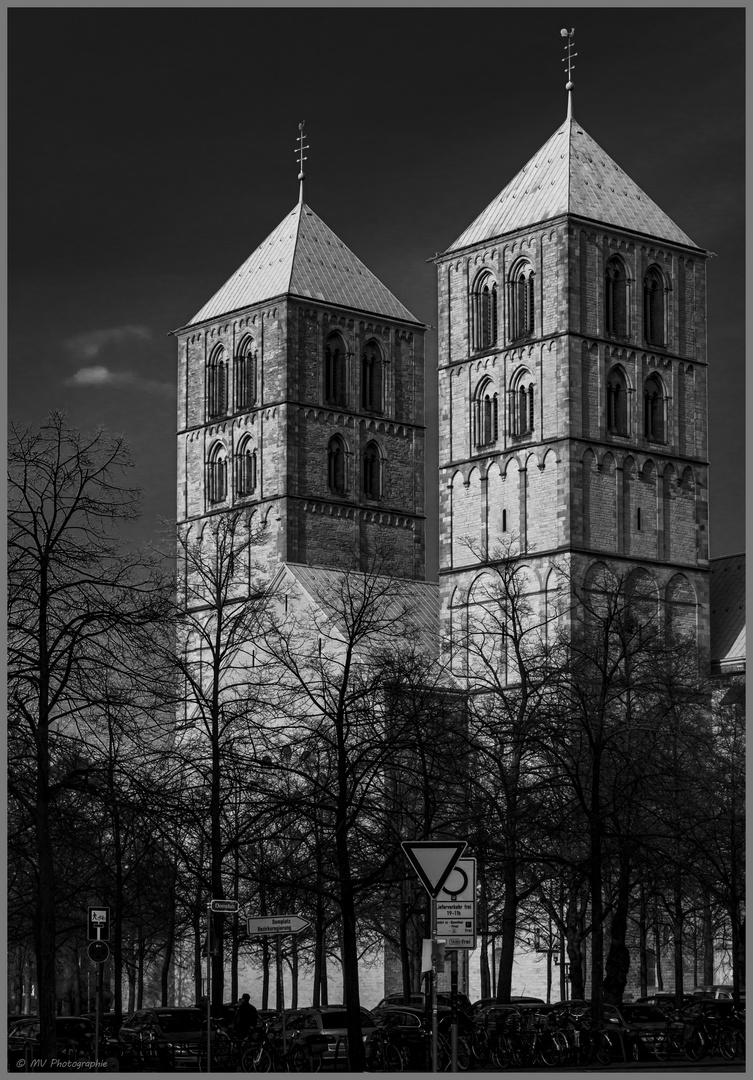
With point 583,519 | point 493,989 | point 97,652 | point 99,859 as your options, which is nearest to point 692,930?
point 493,989

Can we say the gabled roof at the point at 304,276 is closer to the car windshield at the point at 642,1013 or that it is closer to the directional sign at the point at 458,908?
the car windshield at the point at 642,1013

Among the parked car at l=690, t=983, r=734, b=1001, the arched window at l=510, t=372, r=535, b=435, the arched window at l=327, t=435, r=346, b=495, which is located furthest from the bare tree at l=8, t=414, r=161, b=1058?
the arched window at l=327, t=435, r=346, b=495

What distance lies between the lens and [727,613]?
280 ft

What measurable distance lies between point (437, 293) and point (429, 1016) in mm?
49318

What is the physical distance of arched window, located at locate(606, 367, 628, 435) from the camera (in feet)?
270

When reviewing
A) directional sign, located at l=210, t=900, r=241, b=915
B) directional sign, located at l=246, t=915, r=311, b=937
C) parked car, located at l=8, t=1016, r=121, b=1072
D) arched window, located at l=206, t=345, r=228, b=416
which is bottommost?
parked car, located at l=8, t=1016, r=121, b=1072

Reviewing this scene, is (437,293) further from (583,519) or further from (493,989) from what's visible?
(493,989)

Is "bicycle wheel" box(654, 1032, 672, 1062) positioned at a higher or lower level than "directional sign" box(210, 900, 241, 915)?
Answer: lower

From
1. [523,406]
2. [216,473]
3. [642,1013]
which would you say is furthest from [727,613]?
[642,1013]

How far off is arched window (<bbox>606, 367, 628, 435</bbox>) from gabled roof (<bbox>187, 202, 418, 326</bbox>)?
1894 centimetres

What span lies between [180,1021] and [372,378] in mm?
57532

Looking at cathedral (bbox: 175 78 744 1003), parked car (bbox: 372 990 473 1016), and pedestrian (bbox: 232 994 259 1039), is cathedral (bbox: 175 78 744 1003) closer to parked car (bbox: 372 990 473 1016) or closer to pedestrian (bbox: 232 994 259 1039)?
parked car (bbox: 372 990 473 1016)

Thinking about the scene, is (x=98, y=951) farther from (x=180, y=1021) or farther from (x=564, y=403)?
(x=564, y=403)

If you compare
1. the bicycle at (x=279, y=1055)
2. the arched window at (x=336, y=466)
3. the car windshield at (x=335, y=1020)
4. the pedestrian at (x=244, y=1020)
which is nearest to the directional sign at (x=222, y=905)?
the bicycle at (x=279, y=1055)
